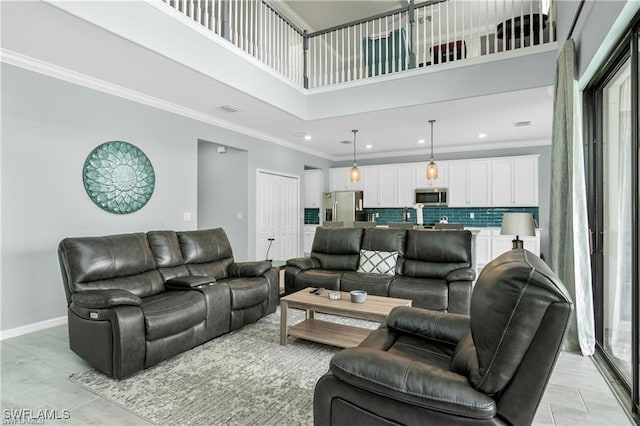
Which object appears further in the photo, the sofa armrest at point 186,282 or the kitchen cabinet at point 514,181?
the kitchen cabinet at point 514,181

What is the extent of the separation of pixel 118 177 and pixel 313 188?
4857 millimetres

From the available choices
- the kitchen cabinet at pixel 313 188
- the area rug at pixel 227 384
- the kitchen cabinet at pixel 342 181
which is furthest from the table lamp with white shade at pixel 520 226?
the kitchen cabinet at pixel 313 188

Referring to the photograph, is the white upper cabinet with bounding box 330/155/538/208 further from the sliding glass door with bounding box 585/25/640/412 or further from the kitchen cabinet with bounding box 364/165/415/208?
the sliding glass door with bounding box 585/25/640/412

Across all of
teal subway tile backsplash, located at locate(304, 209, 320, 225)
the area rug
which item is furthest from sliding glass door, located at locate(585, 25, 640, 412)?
teal subway tile backsplash, located at locate(304, 209, 320, 225)

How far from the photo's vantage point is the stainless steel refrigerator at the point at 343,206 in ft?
26.6

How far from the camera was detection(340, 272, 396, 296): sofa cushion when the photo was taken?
3749mm

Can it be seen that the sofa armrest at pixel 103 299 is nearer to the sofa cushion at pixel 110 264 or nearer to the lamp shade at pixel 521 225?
the sofa cushion at pixel 110 264

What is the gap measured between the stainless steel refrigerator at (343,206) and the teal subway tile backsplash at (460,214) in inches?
14.8

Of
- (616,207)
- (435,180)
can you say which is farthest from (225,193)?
(616,207)

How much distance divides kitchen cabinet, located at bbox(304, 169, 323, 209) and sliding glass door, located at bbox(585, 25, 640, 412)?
5.88 m

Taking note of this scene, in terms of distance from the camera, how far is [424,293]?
3.57 m

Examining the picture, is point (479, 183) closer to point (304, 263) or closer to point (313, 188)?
point (313, 188)

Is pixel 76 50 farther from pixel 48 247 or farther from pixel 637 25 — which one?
pixel 637 25

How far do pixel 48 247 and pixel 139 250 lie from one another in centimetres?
119
